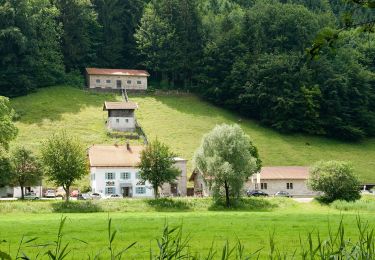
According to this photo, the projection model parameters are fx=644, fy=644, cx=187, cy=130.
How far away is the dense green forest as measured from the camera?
334 feet

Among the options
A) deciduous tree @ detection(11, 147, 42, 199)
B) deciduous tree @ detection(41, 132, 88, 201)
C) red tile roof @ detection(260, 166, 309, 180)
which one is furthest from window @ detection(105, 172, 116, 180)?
red tile roof @ detection(260, 166, 309, 180)

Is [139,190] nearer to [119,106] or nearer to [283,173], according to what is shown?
[283,173]

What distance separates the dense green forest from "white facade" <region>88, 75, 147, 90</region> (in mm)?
3797

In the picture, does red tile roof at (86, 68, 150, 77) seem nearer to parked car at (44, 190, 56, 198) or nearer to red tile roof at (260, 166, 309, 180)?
red tile roof at (260, 166, 309, 180)

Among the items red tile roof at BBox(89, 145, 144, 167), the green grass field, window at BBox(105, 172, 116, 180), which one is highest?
red tile roof at BBox(89, 145, 144, 167)

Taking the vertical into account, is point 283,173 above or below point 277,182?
above

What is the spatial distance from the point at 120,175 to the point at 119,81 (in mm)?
39830

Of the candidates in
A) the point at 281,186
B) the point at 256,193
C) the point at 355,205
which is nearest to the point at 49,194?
the point at 256,193

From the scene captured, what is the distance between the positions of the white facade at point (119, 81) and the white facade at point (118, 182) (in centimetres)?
3794

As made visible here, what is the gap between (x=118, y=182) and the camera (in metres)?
73.5

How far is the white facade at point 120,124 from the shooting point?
292ft

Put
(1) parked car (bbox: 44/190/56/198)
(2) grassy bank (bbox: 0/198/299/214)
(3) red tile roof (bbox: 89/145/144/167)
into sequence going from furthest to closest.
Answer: (3) red tile roof (bbox: 89/145/144/167), (1) parked car (bbox: 44/190/56/198), (2) grassy bank (bbox: 0/198/299/214)

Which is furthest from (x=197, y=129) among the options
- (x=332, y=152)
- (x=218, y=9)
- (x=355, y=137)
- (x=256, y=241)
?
(x=256, y=241)

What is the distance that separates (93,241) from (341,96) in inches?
3338
